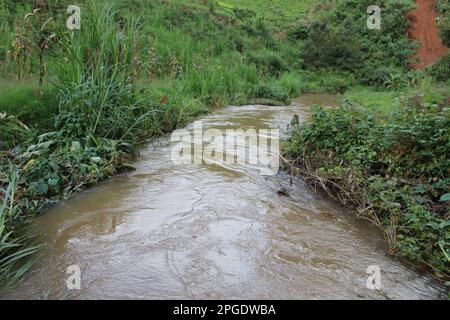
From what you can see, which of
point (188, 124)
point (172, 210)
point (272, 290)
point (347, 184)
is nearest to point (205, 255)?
point (272, 290)

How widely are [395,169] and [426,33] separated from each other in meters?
16.0

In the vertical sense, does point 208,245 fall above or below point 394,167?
below

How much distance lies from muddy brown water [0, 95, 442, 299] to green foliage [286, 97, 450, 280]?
166 millimetres

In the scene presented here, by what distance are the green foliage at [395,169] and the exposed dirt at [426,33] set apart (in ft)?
43.5

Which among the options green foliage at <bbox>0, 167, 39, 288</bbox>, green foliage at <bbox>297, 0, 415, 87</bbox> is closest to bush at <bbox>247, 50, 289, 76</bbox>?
green foliage at <bbox>297, 0, 415, 87</bbox>

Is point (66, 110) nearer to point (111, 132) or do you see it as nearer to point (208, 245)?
point (111, 132)

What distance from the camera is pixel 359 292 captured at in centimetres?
230

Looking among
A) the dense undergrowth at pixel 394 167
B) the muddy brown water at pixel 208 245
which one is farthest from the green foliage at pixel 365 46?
the muddy brown water at pixel 208 245

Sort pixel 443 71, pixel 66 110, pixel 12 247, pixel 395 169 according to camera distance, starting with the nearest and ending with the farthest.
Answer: pixel 12 247
pixel 395 169
pixel 66 110
pixel 443 71

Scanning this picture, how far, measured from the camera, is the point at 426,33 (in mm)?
16812

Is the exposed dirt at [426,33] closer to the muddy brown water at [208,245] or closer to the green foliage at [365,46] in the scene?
the green foliage at [365,46]

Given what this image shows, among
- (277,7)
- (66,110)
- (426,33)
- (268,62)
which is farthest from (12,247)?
(277,7)

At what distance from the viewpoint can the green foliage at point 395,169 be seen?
2.78 m

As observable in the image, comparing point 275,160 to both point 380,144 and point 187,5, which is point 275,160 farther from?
point 187,5
